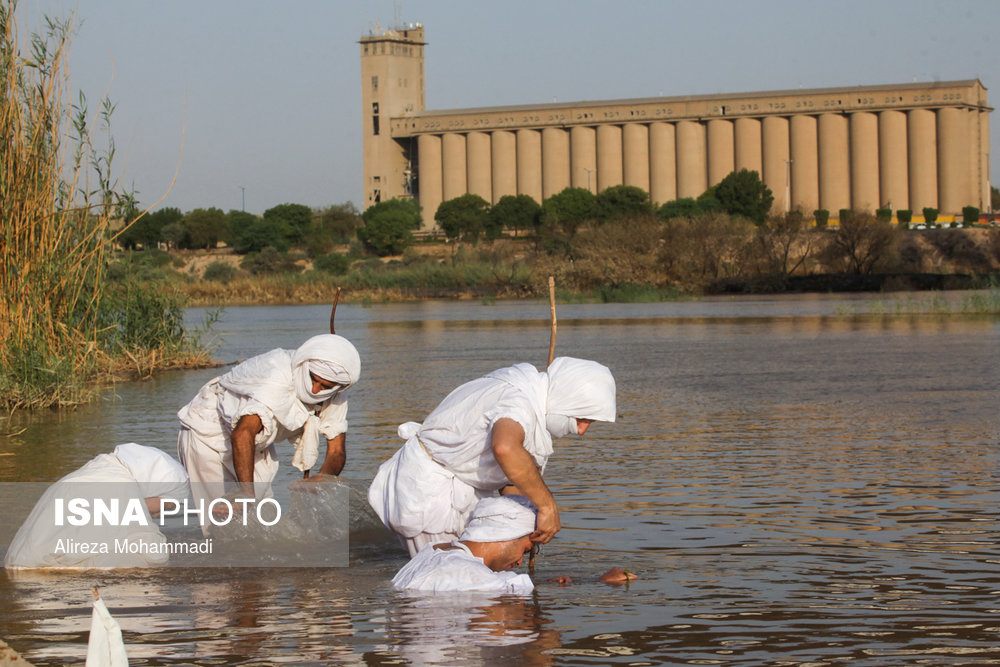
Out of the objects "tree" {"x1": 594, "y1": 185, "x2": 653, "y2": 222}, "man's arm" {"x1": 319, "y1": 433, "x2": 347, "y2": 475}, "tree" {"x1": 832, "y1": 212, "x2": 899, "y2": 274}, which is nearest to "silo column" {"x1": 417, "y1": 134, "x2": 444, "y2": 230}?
"tree" {"x1": 594, "y1": 185, "x2": 653, "y2": 222}

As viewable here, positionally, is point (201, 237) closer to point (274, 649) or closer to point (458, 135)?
point (458, 135)

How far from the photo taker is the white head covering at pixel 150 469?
6.07 meters

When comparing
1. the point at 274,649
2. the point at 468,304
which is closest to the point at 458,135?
the point at 468,304

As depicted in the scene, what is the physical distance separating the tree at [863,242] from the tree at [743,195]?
127ft

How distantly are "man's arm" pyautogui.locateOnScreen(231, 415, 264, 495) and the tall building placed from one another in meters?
108

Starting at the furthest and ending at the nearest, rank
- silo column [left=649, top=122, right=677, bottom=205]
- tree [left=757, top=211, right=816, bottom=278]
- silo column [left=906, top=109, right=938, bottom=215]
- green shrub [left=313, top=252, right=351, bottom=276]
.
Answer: silo column [left=649, top=122, right=677, bottom=205] → silo column [left=906, top=109, right=938, bottom=215] → green shrub [left=313, top=252, right=351, bottom=276] → tree [left=757, top=211, right=816, bottom=278]

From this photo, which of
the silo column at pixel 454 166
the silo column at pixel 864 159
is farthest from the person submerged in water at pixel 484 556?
the silo column at pixel 454 166

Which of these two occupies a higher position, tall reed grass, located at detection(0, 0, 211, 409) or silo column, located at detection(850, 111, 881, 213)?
silo column, located at detection(850, 111, 881, 213)

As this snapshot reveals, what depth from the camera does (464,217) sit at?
110 m

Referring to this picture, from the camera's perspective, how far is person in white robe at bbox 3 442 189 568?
6012 mm

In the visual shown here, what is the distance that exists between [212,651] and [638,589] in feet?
6.17

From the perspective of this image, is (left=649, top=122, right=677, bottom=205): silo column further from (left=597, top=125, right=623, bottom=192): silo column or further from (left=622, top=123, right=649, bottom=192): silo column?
(left=597, top=125, right=623, bottom=192): silo column

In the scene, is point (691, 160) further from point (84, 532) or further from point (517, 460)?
point (517, 460)

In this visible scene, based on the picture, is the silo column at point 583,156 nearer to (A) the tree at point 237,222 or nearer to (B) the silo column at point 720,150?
(B) the silo column at point 720,150
